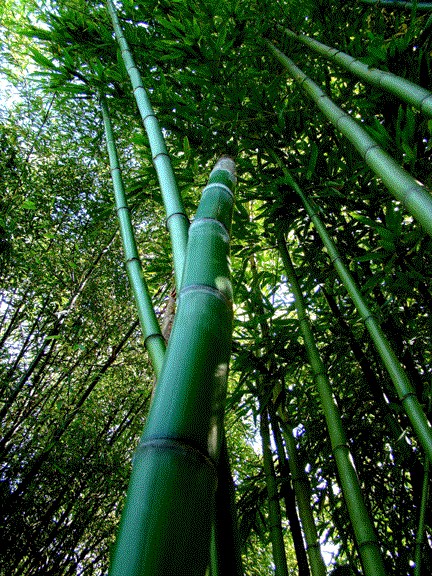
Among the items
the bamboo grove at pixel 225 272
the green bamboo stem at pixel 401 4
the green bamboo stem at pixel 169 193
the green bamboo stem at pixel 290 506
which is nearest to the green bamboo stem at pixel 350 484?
the bamboo grove at pixel 225 272

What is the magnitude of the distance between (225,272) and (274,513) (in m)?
1.70

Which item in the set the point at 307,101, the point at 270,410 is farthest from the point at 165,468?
the point at 307,101

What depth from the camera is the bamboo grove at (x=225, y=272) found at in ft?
2.67

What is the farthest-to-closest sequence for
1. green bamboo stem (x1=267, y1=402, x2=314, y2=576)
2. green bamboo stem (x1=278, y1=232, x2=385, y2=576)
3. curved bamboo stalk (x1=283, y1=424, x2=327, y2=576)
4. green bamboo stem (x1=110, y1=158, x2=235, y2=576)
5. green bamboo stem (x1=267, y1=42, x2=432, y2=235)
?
green bamboo stem (x1=267, y1=402, x2=314, y2=576) < curved bamboo stalk (x1=283, y1=424, x2=327, y2=576) < green bamboo stem (x1=278, y1=232, x2=385, y2=576) < green bamboo stem (x1=267, y1=42, x2=432, y2=235) < green bamboo stem (x1=110, y1=158, x2=235, y2=576)

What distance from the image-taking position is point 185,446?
1.65ft

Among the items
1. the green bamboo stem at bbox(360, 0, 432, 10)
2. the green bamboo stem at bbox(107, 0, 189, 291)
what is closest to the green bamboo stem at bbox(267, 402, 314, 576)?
the green bamboo stem at bbox(107, 0, 189, 291)

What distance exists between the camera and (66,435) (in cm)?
333

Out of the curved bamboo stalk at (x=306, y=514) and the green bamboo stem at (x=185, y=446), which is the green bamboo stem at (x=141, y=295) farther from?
the curved bamboo stalk at (x=306, y=514)

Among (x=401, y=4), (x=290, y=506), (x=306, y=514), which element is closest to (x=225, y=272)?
(x=306, y=514)

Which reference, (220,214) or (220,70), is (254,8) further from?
(220,214)

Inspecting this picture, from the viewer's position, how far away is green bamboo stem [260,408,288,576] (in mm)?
1702

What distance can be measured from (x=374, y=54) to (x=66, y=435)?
330cm

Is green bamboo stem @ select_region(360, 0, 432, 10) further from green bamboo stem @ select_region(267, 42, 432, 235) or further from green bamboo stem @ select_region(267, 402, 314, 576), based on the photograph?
green bamboo stem @ select_region(267, 402, 314, 576)

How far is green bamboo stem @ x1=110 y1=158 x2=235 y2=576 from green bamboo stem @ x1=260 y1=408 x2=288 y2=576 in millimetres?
1452
